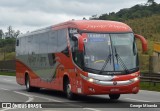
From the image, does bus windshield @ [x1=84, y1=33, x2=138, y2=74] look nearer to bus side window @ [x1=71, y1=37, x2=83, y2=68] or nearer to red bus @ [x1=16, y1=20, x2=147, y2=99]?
red bus @ [x1=16, y1=20, x2=147, y2=99]

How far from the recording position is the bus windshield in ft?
57.6

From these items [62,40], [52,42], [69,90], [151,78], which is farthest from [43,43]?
[151,78]

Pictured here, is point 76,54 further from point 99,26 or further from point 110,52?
point 99,26

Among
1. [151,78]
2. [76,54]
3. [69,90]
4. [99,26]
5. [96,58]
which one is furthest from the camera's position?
[151,78]

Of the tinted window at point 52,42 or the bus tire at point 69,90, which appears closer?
the bus tire at point 69,90

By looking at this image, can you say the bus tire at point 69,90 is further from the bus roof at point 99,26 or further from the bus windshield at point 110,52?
the bus roof at point 99,26

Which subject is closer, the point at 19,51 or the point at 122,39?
the point at 122,39

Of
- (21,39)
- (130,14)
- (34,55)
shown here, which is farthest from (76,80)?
(130,14)

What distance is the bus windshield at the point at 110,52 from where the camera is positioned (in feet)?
57.6

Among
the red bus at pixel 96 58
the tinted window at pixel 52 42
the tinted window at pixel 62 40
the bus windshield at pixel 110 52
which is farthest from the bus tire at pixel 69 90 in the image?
the tinted window at pixel 52 42

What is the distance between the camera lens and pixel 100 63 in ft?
57.7

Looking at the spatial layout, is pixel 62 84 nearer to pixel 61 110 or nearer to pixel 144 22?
pixel 61 110

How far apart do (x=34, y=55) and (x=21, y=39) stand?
346 cm

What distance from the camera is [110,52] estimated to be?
17812mm
